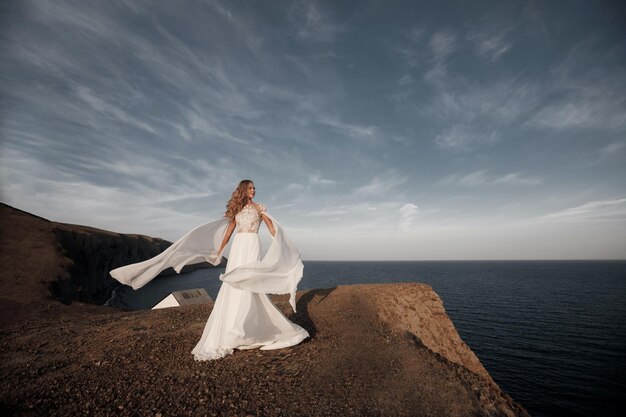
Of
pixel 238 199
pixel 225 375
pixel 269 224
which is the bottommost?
pixel 225 375

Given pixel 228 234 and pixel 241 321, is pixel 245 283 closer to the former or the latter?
pixel 241 321

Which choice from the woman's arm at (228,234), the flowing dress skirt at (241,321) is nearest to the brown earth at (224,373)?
the flowing dress skirt at (241,321)

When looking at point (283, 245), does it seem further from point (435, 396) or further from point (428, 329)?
point (428, 329)

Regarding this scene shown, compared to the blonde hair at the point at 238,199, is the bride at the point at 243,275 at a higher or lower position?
lower

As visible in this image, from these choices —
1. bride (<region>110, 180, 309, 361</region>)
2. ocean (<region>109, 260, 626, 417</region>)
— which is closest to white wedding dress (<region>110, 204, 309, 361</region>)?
bride (<region>110, 180, 309, 361</region>)

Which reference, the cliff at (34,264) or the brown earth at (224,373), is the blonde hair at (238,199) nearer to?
the brown earth at (224,373)

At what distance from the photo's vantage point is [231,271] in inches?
265

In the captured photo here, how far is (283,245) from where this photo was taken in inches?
304

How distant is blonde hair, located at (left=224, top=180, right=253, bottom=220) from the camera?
766cm

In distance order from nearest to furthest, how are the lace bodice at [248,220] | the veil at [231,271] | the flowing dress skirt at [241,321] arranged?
1. the veil at [231,271]
2. the flowing dress skirt at [241,321]
3. the lace bodice at [248,220]

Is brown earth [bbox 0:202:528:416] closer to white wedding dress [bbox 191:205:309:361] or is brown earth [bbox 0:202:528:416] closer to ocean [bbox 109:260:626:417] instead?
white wedding dress [bbox 191:205:309:361]

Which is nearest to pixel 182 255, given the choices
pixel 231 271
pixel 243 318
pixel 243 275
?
pixel 231 271

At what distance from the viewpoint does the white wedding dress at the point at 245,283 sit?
22.5 ft

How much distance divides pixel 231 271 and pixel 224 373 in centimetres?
216
